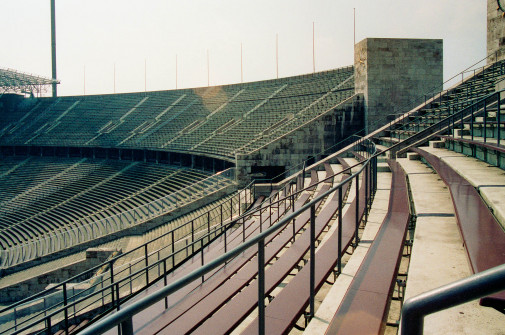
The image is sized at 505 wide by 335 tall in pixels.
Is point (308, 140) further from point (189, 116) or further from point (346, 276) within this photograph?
point (189, 116)

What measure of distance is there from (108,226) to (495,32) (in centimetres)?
1839

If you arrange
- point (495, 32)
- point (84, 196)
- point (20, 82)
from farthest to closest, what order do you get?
point (20, 82) < point (84, 196) < point (495, 32)

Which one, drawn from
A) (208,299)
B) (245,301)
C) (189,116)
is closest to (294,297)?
(245,301)

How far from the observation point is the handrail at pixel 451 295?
1061mm

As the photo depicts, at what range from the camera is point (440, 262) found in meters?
3.63

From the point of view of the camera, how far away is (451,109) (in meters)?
13.8

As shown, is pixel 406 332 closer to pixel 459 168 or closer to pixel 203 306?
pixel 203 306

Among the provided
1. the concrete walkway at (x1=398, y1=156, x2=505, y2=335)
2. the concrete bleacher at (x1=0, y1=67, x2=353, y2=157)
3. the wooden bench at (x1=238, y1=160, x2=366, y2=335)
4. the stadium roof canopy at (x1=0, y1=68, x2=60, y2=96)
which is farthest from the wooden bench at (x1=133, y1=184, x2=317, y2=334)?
the stadium roof canopy at (x1=0, y1=68, x2=60, y2=96)

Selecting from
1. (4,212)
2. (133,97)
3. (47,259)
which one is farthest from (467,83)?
(133,97)

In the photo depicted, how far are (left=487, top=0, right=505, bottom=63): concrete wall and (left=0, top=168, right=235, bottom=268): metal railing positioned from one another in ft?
39.0

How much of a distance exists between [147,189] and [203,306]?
2242 centimetres

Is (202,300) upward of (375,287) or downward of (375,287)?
downward

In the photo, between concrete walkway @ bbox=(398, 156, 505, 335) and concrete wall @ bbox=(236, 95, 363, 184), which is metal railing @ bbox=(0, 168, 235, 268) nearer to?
concrete wall @ bbox=(236, 95, 363, 184)

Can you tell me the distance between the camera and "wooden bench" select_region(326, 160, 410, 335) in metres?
2.88
